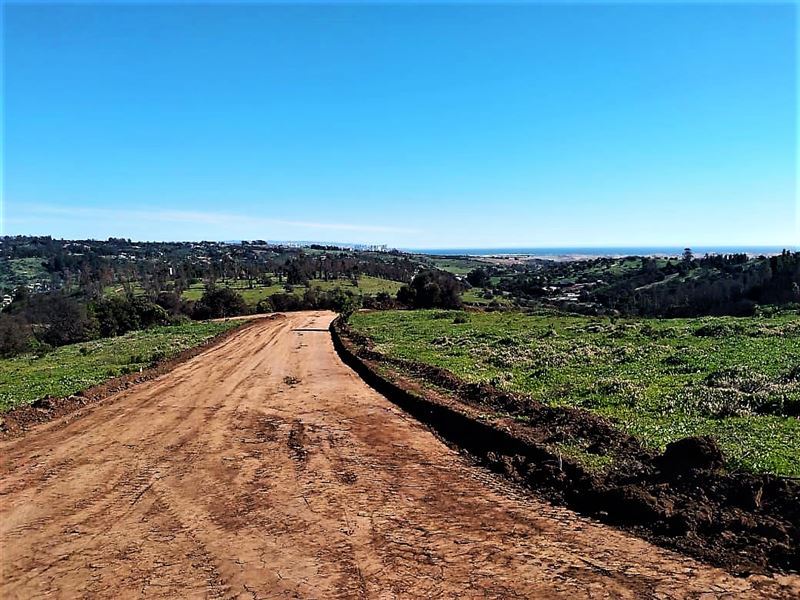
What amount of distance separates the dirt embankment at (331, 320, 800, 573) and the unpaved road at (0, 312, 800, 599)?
48 cm

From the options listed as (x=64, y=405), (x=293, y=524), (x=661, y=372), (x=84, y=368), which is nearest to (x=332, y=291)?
(x=84, y=368)

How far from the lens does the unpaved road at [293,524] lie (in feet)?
23.1

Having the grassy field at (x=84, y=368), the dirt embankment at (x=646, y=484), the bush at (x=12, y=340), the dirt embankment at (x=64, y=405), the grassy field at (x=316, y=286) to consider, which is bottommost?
the bush at (x=12, y=340)

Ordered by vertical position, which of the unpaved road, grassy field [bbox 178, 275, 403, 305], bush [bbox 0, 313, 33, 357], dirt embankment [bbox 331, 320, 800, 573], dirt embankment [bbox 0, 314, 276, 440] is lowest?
bush [bbox 0, 313, 33, 357]

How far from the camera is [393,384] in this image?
19.8 m

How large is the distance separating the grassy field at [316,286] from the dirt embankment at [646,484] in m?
75.5

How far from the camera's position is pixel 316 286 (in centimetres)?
10225

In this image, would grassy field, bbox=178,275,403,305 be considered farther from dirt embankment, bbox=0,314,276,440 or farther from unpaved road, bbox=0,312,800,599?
unpaved road, bbox=0,312,800,599

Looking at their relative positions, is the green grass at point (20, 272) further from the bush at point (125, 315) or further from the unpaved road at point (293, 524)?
the unpaved road at point (293, 524)

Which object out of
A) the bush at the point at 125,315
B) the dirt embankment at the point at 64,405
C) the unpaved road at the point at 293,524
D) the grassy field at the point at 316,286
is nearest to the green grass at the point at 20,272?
the grassy field at the point at 316,286

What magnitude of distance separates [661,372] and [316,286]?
8663 centimetres

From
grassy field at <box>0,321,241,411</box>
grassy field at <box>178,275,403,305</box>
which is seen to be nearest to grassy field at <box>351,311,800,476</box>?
grassy field at <box>0,321,241,411</box>

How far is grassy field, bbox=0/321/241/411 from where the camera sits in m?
21.8

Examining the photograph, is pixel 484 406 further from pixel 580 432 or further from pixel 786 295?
pixel 786 295
